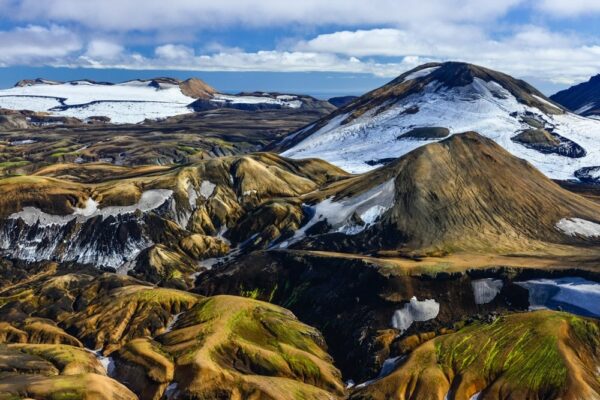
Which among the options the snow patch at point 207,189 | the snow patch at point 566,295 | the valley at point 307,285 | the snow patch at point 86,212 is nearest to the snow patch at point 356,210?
the valley at point 307,285

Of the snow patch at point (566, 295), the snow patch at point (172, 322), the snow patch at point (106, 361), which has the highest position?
the snow patch at point (566, 295)

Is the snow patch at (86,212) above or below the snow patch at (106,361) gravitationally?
above

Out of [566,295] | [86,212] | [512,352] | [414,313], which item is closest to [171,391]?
[414,313]

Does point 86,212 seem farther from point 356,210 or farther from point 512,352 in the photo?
point 512,352

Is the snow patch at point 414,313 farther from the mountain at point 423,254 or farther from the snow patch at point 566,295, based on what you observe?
the snow patch at point 566,295

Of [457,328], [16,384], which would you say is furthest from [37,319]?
[457,328]

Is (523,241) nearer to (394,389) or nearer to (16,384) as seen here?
(394,389)

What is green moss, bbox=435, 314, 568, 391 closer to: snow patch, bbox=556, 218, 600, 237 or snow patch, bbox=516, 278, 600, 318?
snow patch, bbox=516, 278, 600, 318
